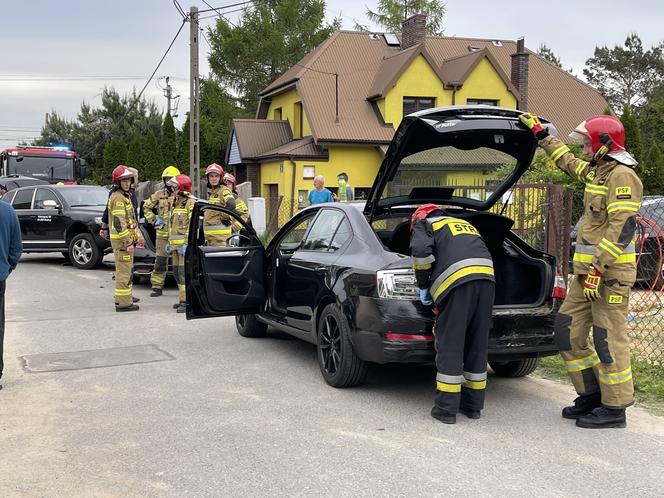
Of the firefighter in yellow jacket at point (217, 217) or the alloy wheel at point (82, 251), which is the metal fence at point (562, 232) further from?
the alloy wheel at point (82, 251)

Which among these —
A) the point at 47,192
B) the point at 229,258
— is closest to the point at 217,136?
the point at 47,192

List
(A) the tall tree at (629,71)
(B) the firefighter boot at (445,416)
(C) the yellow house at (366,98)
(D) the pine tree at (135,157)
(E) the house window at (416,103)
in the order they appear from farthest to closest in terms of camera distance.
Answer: (A) the tall tree at (629,71) < (D) the pine tree at (135,157) < (E) the house window at (416,103) < (C) the yellow house at (366,98) < (B) the firefighter boot at (445,416)

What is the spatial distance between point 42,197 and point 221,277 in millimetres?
10481

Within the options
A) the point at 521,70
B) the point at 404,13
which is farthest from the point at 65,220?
the point at 404,13

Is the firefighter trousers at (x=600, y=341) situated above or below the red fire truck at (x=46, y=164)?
below

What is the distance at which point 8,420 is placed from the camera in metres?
5.32

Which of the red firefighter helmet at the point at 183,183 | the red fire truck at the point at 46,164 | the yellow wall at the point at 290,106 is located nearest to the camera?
the red firefighter helmet at the point at 183,183

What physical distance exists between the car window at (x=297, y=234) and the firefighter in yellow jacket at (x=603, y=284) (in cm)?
272

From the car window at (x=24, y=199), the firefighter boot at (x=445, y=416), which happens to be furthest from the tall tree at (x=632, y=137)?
the firefighter boot at (x=445, y=416)

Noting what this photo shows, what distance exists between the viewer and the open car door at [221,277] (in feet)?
23.8

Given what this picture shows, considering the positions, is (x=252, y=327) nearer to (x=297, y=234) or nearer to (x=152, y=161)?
(x=297, y=234)

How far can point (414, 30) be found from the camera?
30.0 metres

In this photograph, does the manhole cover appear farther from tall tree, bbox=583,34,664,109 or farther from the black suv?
tall tree, bbox=583,34,664,109

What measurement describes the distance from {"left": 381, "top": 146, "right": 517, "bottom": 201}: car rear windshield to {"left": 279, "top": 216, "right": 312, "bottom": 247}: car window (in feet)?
3.83
